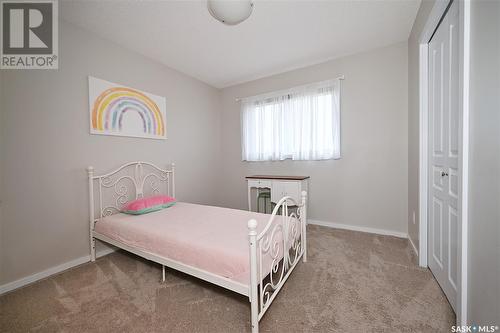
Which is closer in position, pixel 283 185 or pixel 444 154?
pixel 444 154

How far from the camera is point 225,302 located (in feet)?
4.96

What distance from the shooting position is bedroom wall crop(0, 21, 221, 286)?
5.70ft

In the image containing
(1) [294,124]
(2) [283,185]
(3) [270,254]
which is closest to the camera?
(3) [270,254]

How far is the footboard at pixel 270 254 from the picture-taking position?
1171 millimetres

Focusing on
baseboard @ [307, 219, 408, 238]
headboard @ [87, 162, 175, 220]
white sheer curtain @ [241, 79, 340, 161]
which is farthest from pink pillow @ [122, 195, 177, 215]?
baseboard @ [307, 219, 408, 238]

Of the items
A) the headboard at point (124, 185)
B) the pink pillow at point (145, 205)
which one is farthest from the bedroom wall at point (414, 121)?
the headboard at point (124, 185)

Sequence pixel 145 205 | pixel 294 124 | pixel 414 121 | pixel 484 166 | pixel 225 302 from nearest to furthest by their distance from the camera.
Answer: pixel 484 166
pixel 225 302
pixel 414 121
pixel 145 205
pixel 294 124

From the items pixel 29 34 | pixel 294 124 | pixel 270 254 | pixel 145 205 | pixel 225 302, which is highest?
pixel 29 34

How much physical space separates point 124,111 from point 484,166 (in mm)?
3264

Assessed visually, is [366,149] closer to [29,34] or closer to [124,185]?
[124,185]

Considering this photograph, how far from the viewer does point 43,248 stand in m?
1.91

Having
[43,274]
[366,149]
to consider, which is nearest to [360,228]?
[366,149]

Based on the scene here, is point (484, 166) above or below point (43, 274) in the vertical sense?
above

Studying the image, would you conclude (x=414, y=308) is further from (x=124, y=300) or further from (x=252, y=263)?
(x=124, y=300)
